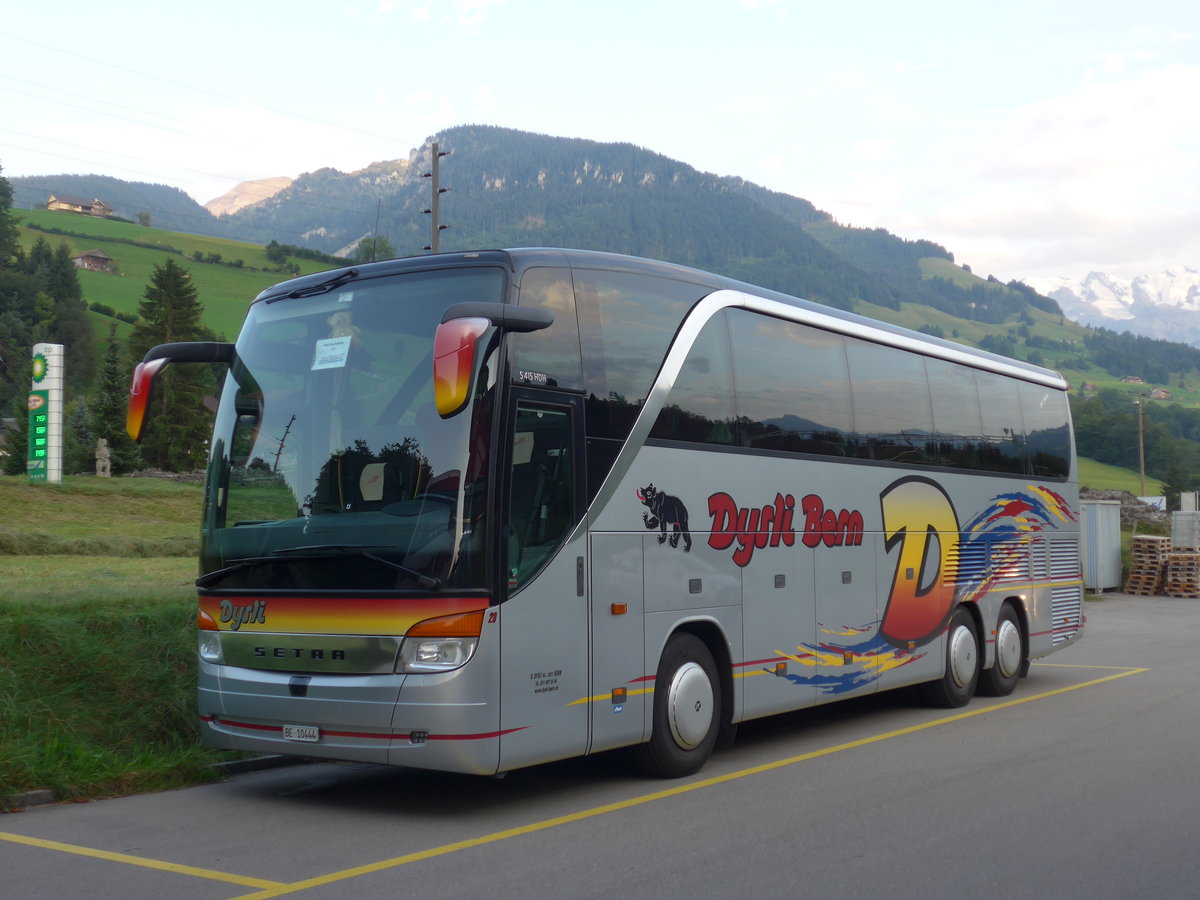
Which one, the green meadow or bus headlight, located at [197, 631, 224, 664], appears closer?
bus headlight, located at [197, 631, 224, 664]

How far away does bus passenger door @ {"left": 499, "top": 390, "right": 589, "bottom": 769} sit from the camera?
7.74 meters

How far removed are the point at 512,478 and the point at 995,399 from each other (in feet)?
29.0

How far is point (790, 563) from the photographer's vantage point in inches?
421

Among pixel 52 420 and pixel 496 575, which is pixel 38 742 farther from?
pixel 52 420

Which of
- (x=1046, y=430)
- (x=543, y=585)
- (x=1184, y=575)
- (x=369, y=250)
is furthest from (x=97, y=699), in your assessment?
(x=1184, y=575)

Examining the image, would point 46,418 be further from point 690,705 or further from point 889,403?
point 690,705

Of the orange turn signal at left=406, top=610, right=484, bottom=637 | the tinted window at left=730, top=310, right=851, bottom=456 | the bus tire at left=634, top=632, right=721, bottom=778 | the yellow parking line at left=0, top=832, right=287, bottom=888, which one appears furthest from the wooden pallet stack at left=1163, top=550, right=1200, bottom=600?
the yellow parking line at left=0, top=832, right=287, bottom=888

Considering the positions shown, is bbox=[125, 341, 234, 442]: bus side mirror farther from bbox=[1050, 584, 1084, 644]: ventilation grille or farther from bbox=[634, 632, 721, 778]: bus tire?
bbox=[1050, 584, 1084, 644]: ventilation grille

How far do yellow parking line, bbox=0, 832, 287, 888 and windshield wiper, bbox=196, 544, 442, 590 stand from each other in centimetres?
196

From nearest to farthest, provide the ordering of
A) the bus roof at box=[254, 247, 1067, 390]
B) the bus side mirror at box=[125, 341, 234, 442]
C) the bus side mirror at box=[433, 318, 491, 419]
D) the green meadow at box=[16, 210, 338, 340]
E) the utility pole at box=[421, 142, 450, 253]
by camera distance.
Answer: the bus side mirror at box=[433, 318, 491, 419] < the bus roof at box=[254, 247, 1067, 390] < the bus side mirror at box=[125, 341, 234, 442] < the utility pole at box=[421, 142, 450, 253] < the green meadow at box=[16, 210, 338, 340]

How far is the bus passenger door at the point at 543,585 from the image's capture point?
7.74 m

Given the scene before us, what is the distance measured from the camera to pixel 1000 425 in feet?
49.0

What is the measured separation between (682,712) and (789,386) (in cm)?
316

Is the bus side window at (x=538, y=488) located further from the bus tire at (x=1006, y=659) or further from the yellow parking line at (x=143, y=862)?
the bus tire at (x=1006, y=659)
